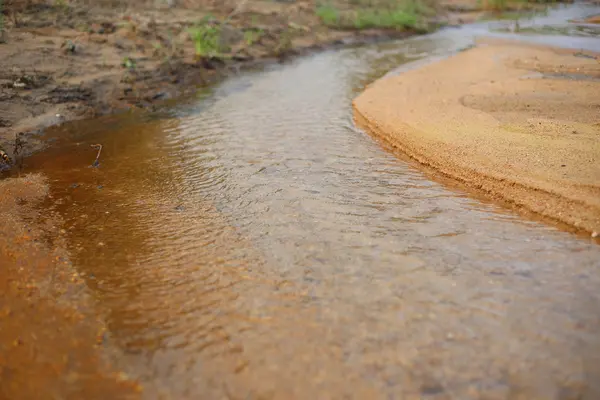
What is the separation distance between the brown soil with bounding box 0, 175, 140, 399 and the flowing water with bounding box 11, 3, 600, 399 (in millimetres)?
112

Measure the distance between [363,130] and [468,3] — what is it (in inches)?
671

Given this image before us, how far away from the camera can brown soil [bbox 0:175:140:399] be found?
85.5 inches

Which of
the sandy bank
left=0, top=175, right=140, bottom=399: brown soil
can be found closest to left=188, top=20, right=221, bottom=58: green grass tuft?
the sandy bank

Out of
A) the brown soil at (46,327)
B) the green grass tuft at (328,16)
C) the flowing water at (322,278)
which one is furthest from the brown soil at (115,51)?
the brown soil at (46,327)

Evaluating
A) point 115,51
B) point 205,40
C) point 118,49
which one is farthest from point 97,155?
point 205,40

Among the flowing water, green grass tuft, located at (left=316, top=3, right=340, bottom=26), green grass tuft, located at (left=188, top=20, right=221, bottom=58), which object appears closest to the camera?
the flowing water

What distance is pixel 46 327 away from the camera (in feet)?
8.30

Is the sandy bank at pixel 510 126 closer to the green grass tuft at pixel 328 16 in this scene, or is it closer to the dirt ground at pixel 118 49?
the dirt ground at pixel 118 49

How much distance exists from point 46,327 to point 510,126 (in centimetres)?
437

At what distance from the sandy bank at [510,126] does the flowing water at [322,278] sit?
0.27m

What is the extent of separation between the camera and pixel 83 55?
25.1 feet

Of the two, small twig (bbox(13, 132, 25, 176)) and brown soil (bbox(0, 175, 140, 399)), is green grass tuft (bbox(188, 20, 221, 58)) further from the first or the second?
brown soil (bbox(0, 175, 140, 399))

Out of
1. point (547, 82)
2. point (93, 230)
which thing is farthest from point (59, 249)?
point (547, 82)

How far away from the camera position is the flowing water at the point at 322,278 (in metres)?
2.15
